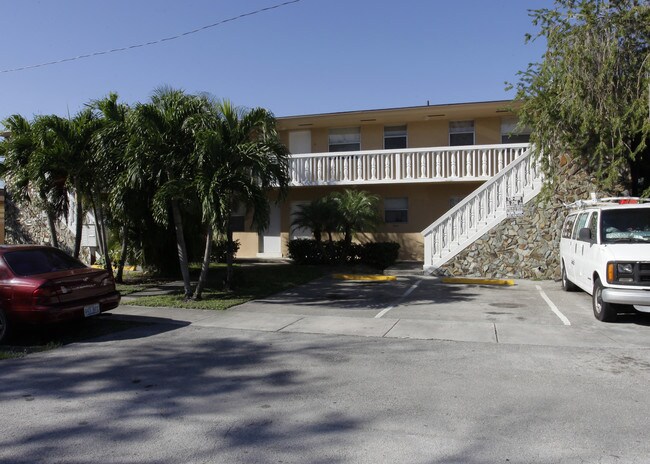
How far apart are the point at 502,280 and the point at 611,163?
4.09m

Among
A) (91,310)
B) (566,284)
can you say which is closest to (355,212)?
(566,284)

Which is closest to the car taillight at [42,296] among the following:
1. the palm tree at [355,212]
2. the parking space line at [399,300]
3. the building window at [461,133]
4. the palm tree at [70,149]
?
the palm tree at [70,149]

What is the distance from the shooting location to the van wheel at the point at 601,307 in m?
9.45

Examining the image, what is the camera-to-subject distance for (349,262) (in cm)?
1920

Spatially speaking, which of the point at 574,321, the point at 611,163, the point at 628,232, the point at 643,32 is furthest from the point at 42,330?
the point at 643,32

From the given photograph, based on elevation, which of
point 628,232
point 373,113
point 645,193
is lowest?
point 628,232

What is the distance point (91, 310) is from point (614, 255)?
8.69 meters

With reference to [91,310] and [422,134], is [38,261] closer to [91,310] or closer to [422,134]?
[91,310]

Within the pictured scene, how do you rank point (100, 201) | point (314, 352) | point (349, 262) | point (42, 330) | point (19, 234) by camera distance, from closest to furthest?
point (314, 352)
point (42, 330)
point (100, 201)
point (349, 262)
point (19, 234)

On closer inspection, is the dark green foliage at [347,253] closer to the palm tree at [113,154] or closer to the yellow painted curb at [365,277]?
the yellow painted curb at [365,277]

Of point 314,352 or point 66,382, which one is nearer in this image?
point 66,382

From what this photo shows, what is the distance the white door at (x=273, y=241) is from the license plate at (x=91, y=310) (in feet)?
44.6

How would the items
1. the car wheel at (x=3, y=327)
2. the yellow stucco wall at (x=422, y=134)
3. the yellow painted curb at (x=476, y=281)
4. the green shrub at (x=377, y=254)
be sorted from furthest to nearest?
the yellow stucco wall at (x=422, y=134) < the green shrub at (x=377, y=254) < the yellow painted curb at (x=476, y=281) < the car wheel at (x=3, y=327)

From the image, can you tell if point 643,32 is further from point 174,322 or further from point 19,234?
point 19,234
